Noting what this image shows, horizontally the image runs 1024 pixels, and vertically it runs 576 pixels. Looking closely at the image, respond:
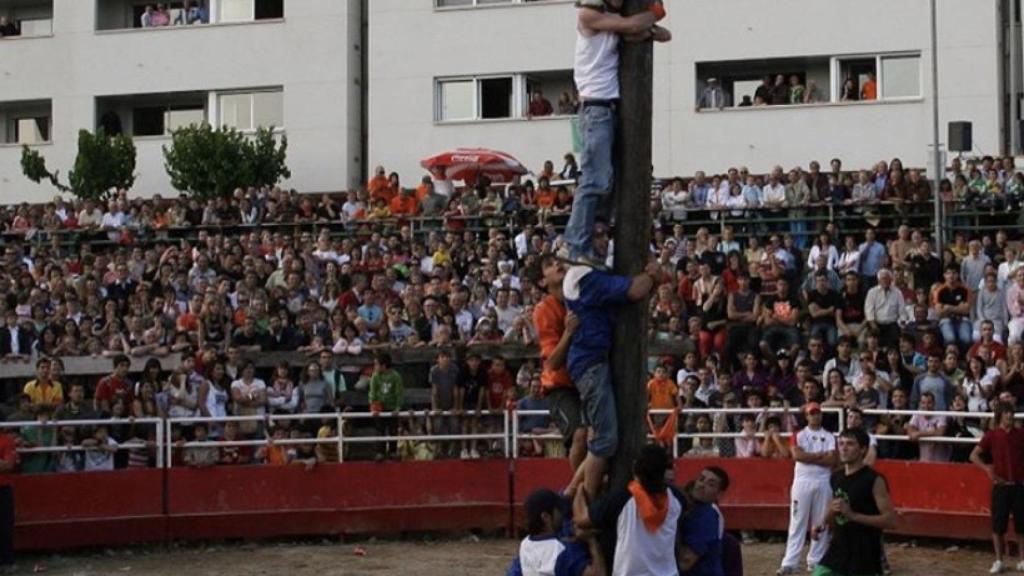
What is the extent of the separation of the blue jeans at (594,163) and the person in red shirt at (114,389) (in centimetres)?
1297

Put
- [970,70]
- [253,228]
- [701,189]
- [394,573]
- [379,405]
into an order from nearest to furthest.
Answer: [394,573] < [379,405] < [701,189] < [253,228] < [970,70]

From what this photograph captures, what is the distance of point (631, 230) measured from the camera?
8.33 m

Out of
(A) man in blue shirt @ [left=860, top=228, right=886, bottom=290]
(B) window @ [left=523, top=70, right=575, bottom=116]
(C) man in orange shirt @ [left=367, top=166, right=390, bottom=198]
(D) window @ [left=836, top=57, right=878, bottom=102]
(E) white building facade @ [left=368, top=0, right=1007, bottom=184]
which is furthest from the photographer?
(B) window @ [left=523, top=70, right=575, bottom=116]

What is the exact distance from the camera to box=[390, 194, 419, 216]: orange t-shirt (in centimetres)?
2880

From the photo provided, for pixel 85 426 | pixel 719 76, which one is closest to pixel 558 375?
pixel 85 426

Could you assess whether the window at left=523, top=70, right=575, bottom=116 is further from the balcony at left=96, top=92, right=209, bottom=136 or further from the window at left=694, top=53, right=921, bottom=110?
the balcony at left=96, top=92, right=209, bottom=136

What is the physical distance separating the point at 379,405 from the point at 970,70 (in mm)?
15826

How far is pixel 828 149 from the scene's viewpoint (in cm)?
3312

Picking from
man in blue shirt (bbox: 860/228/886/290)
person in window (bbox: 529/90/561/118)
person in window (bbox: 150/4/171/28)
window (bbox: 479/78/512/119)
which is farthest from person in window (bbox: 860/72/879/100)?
person in window (bbox: 150/4/171/28)

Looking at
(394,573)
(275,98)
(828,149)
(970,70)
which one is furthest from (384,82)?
(394,573)

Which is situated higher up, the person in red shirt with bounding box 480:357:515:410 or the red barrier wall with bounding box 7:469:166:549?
the person in red shirt with bounding box 480:357:515:410

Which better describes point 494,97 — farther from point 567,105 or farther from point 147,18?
point 147,18

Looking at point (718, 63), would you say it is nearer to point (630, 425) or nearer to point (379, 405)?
point (379, 405)

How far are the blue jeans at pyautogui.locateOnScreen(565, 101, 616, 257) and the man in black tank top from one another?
12.5 ft
